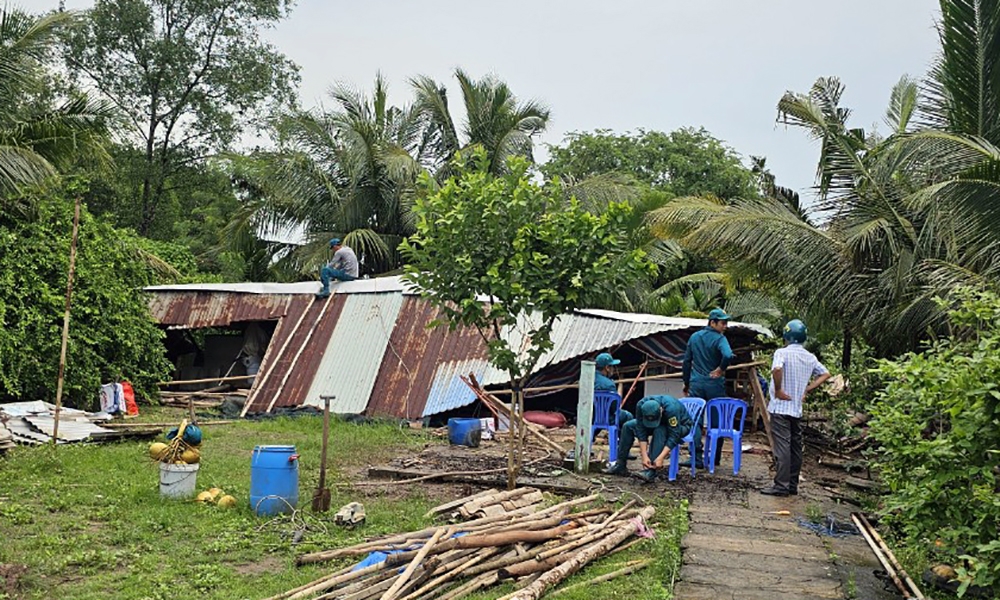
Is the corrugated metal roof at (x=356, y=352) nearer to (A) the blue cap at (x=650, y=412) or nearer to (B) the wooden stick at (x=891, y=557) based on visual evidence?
(A) the blue cap at (x=650, y=412)

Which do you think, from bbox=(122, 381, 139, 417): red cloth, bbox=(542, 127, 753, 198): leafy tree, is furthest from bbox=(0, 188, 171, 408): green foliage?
bbox=(542, 127, 753, 198): leafy tree

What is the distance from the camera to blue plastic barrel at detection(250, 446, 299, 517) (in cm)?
734

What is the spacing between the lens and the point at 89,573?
5.86 meters

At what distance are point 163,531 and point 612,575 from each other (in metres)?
3.56

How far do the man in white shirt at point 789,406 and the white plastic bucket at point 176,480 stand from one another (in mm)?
5394

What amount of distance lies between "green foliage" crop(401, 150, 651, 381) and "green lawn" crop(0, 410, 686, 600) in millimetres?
2032

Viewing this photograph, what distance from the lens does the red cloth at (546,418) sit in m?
13.1

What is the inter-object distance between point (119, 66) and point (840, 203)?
21223mm

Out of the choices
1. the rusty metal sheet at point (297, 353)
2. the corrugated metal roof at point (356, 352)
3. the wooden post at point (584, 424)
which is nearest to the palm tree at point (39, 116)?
the rusty metal sheet at point (297, 353)

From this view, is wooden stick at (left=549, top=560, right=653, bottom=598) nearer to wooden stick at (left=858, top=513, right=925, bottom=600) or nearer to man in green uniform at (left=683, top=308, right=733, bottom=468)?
wooden stick at (left=858, top=513, right=925, bottom=600)

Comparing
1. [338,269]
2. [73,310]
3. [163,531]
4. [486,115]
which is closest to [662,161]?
[486,115]

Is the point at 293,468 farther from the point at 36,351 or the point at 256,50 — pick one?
the point at 256,50

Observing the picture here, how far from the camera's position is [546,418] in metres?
13.2

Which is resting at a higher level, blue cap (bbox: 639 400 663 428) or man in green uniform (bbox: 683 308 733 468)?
man in green uniform (bbox: 683 308 733 468)
